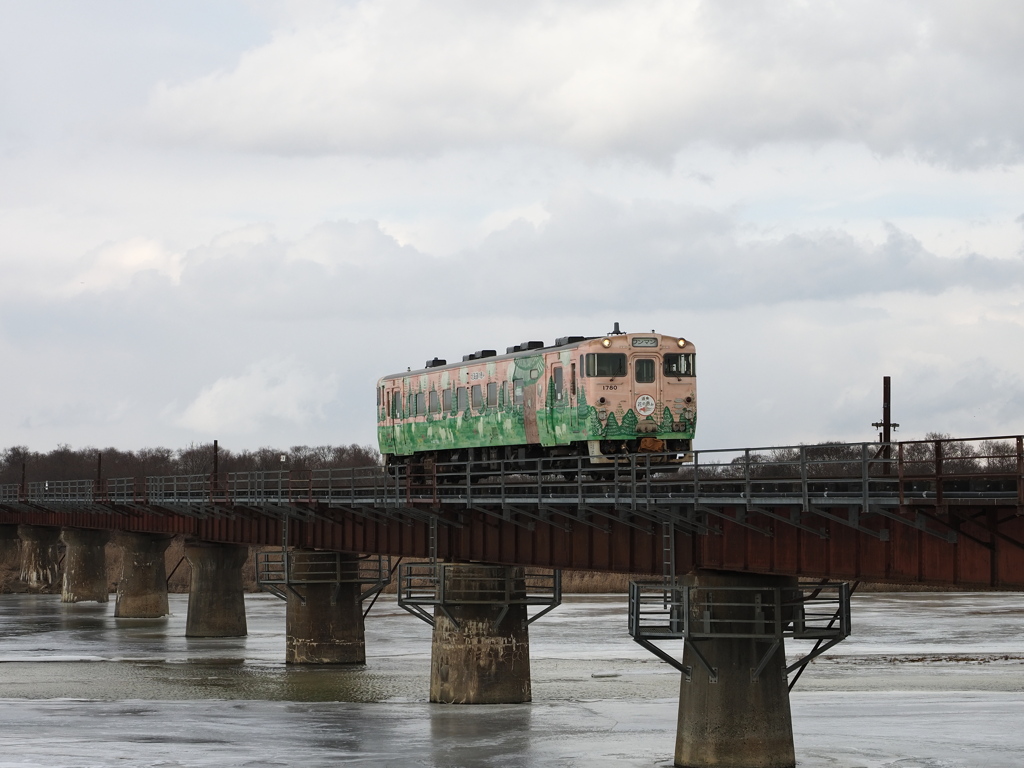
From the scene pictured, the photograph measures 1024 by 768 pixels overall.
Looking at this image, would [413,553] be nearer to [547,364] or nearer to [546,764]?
[547,364]

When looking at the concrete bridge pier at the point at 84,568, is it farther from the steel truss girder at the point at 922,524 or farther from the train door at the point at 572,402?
the steel truss girder at the point at 922,524

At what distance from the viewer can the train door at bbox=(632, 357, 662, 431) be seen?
47.2 m

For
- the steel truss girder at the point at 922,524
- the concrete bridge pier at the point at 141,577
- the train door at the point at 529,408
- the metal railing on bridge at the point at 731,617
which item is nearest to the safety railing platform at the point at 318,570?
the train door at the point at 529,408

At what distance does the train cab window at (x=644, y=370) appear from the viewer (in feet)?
156

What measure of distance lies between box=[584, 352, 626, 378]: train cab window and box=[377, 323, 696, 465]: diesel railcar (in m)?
0.03

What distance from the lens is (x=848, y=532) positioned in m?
29.6

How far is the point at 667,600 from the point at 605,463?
43.8ft

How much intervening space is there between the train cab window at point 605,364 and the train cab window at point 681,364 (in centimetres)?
179

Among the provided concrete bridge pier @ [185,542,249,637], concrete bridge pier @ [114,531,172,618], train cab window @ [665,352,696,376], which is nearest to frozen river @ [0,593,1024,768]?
concrete bridge pier @ [185,542,249,637]

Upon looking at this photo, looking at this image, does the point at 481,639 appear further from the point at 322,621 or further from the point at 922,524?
the point at 922,524

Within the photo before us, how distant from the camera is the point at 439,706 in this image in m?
44.8

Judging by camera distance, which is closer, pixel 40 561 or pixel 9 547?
pixel 40 561

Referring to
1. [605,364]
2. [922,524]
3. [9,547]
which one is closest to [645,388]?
[605,364]

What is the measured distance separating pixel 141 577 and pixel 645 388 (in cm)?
4668
